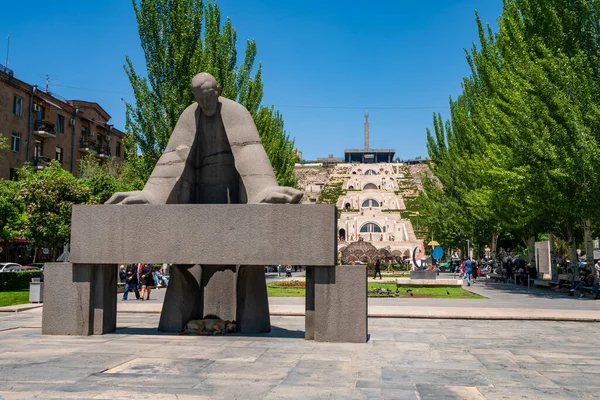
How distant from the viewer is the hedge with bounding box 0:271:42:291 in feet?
76.1

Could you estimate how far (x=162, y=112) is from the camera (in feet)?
79.7

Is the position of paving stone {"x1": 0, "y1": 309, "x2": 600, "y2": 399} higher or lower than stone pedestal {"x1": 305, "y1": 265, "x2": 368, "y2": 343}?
lower

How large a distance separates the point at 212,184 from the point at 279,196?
1741 mm

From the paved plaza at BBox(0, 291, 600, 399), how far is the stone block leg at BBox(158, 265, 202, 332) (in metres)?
0.31

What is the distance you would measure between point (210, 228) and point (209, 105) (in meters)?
2.03

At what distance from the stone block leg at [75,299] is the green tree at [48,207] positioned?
817 inches

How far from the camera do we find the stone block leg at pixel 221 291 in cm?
948

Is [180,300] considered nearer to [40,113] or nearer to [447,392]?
[447,392]

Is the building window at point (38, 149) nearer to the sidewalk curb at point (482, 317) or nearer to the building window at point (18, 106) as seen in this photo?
the building window at point (18, 106)

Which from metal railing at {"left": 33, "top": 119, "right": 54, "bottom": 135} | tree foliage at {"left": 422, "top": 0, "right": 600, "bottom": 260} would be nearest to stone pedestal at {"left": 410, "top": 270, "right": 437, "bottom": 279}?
tree foliage at {"left": 422, "top": 0, "right": 600, "bottom": 260}

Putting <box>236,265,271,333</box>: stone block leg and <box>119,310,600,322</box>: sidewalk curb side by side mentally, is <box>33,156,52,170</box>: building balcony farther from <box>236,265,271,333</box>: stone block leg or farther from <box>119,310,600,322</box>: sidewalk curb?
<box>236,265,271,333</box>: stone block leg

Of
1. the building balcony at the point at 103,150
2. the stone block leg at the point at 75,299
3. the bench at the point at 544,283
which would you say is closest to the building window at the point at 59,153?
the building balcony at the point at 103,150

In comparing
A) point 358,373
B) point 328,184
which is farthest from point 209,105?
point 328,184

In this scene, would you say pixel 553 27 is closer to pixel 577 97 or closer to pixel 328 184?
pixel 577 97
